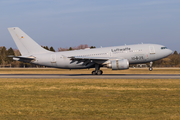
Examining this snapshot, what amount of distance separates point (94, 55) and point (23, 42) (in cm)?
1341

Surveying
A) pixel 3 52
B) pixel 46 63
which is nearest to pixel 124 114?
pixel 46 63

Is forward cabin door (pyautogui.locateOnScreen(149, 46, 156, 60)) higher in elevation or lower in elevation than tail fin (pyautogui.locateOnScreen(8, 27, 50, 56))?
lower

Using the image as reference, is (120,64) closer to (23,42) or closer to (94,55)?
(94,55)

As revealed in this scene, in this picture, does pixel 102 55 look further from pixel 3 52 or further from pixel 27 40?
pixel 3 52

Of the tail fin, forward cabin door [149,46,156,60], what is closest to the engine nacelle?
forward cabin door [149,46,156,60]

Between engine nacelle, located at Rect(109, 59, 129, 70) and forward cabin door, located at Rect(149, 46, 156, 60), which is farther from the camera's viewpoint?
forward cabin door, located at Rect(149, 46, 156, 60)

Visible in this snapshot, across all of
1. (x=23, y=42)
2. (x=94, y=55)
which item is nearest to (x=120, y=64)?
(x=94, y=55)

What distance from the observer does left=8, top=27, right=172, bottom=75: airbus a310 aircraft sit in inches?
1519

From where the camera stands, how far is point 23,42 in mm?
42781

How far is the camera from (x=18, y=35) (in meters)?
42.8

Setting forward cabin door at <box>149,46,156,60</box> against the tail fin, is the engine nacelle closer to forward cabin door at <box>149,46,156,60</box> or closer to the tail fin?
forward cabin door at <box>149,46,156,60</box>

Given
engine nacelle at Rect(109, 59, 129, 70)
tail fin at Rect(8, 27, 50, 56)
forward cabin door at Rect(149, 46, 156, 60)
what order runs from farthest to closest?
tail fin at Rect(8, 27, 50, 56) → forward cabin door at Rect(149, 46, 156, 60) → engine nacelle at Rect(109, 59, 129, 70)

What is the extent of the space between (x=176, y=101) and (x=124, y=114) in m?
4.75

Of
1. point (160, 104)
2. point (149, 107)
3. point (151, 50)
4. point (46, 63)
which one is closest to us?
point (149, 107)
